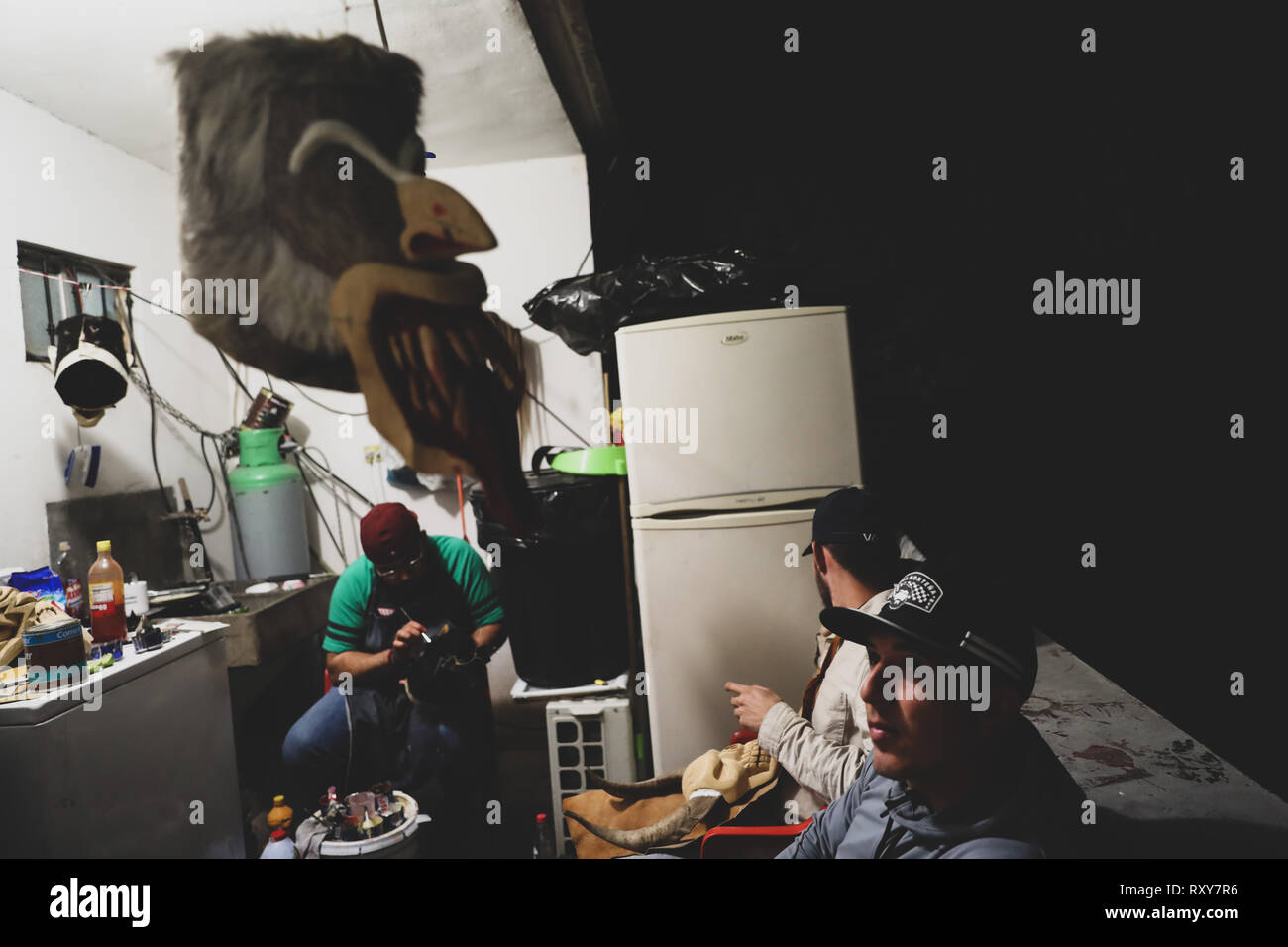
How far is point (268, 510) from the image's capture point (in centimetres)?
110

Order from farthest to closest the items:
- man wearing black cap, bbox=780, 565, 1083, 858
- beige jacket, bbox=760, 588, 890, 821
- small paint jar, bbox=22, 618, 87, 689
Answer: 1. small paint jar, bbox=22, 618, 87, 689
2. beige jacket, bbox=760, 588, 890, 821
3. man wearing black cap, bbox=780, 565, 1083, 858

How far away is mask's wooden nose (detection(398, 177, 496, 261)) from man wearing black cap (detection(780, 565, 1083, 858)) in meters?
0.64

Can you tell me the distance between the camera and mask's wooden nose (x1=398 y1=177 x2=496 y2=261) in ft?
2.57

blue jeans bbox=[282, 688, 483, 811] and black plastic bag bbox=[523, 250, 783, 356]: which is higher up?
black plastic bag bbox=[523, 250, 783, 356]

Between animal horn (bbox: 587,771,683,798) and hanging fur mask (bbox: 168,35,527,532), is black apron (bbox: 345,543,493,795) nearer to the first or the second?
animal horn (bbox: 587,771,683,798)

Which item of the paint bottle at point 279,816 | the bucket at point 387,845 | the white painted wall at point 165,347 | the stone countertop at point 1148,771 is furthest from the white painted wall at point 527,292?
the stone countertop at point 1148,771

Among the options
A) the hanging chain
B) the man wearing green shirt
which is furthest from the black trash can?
the hanging chain

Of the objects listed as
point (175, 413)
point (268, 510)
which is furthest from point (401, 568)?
point (175, 413)

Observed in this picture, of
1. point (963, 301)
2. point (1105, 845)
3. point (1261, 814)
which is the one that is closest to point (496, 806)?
point (1105, 845)

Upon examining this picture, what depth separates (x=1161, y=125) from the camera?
151 cm

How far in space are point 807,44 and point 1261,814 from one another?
5.98 ft

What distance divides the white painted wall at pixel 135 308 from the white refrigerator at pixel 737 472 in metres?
0.81

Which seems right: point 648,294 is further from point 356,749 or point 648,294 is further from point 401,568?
point 356,749

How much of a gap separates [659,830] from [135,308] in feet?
3.36
